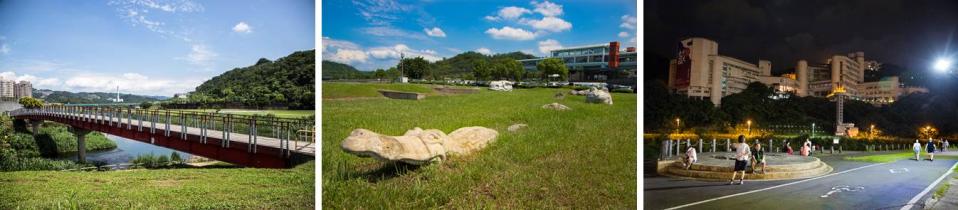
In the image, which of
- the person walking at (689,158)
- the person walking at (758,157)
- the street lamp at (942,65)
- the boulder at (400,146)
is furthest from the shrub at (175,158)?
the street lamp at (942,65)

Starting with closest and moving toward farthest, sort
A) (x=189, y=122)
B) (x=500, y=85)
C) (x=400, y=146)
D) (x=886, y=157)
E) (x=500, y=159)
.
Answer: (x=400, y=146) < (x=500, y=159) < (x=500, y=85) < (x=189, y=122) < (x=886, y=157)

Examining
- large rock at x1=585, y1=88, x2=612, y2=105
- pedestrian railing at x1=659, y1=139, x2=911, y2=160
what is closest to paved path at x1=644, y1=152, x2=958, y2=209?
pedestrian railing at x1=659, y1=139, x2=911, y2=160

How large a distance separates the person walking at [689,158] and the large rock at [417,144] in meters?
1.89

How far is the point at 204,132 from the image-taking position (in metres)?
5.07

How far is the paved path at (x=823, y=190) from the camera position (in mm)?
4945

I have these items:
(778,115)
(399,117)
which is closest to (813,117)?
(778,115)

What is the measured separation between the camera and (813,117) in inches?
213

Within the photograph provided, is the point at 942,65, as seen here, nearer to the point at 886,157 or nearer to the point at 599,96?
the point at 886,157

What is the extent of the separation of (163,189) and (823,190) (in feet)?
18.5

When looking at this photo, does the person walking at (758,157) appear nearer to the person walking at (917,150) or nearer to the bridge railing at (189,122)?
the person walking at (917,150)

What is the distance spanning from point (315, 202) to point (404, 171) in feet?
3.21

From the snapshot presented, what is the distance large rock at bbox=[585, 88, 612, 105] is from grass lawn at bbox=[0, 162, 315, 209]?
8.23 feet

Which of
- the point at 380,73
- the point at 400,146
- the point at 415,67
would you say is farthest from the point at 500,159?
the point at 380,73

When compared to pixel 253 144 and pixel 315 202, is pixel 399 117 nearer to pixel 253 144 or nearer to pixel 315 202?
pixel 315 202
